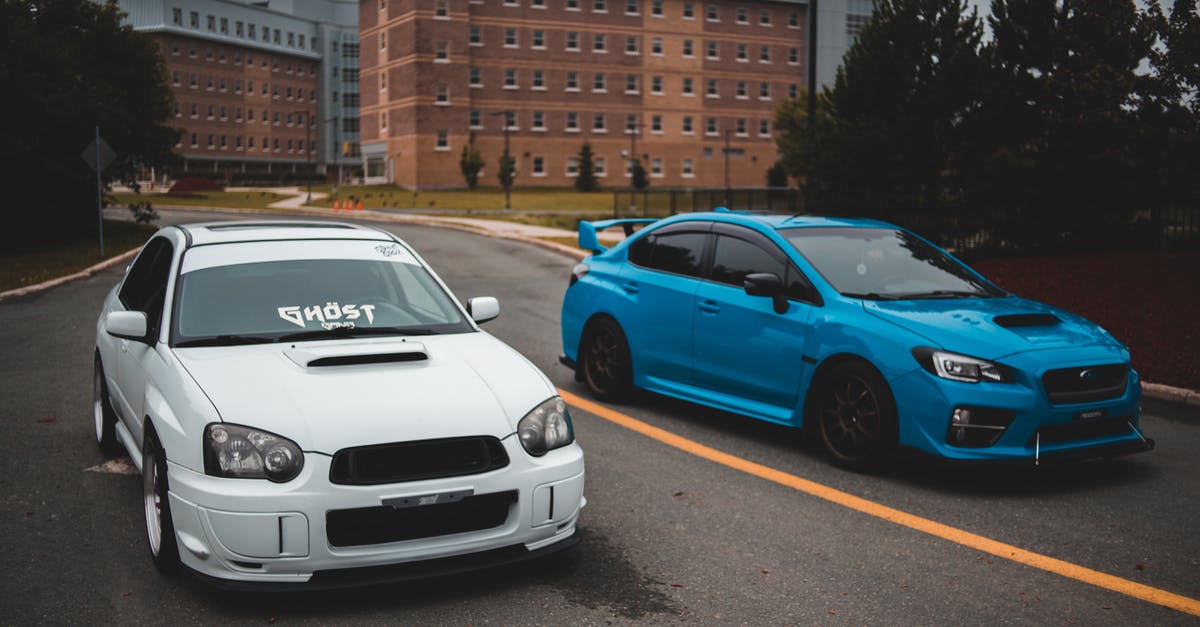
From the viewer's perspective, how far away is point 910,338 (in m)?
6.35

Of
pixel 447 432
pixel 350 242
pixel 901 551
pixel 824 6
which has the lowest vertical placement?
pixel 901 551

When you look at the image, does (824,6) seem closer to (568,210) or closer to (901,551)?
(568,210)

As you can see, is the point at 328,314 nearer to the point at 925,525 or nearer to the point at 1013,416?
the point at 925,525

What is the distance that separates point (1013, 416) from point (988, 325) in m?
0.65

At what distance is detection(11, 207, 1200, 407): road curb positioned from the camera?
362 inches

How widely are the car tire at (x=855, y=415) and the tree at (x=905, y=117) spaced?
1171 centimetres

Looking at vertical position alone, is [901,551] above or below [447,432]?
Answer: below

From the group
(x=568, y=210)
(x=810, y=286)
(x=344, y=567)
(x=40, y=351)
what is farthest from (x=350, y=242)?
(x=568, y=210)

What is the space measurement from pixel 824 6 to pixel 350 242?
98.1m

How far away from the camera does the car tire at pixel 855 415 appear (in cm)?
640

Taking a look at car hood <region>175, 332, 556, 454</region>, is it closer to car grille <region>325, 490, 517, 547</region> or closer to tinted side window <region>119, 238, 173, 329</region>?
car grille <region>325, 490, 517, 547</region>

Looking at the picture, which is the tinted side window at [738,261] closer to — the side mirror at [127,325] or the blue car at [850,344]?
the blue car at [850,344]

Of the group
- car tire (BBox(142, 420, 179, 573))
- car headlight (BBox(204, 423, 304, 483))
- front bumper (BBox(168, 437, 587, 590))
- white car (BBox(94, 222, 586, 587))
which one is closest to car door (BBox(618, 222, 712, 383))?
white car (BBox(94, 222, 586, 587))

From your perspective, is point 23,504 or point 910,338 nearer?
point 23,504
